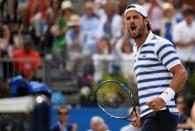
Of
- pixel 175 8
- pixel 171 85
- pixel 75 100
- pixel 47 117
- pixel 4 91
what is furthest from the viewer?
pixel 175 8

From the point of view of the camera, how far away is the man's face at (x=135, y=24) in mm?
→ 8750

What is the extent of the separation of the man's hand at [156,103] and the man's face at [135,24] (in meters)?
0.79

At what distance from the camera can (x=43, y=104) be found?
6098 mm

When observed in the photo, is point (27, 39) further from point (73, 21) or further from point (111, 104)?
point (111, 104)

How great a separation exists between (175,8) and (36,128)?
526 inches

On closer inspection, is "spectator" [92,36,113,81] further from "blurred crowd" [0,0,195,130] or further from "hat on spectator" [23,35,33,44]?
"hat on spectator" [23,35,33,44]

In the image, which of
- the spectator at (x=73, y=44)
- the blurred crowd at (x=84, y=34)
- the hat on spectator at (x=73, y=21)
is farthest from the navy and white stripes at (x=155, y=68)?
the hat on spectator at (x=73, y=21)

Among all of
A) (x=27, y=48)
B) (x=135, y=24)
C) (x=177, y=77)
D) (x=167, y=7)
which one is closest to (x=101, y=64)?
(x=27, y=48)

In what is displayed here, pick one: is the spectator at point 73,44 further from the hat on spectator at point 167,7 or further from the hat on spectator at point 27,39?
the hat on spectator at point 167,7

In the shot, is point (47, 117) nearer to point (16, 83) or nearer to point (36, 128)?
point (36, 128)

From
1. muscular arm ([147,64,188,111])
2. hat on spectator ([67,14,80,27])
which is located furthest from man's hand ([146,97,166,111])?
hat on spectator ([67,14,80,27])

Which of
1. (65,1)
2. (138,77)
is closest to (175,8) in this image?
Answer: (65,1)

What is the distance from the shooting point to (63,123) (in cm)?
1550

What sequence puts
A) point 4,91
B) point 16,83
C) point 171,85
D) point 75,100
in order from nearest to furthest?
point 171,85 < point 16,83 < point 4,91 < point 75,100
